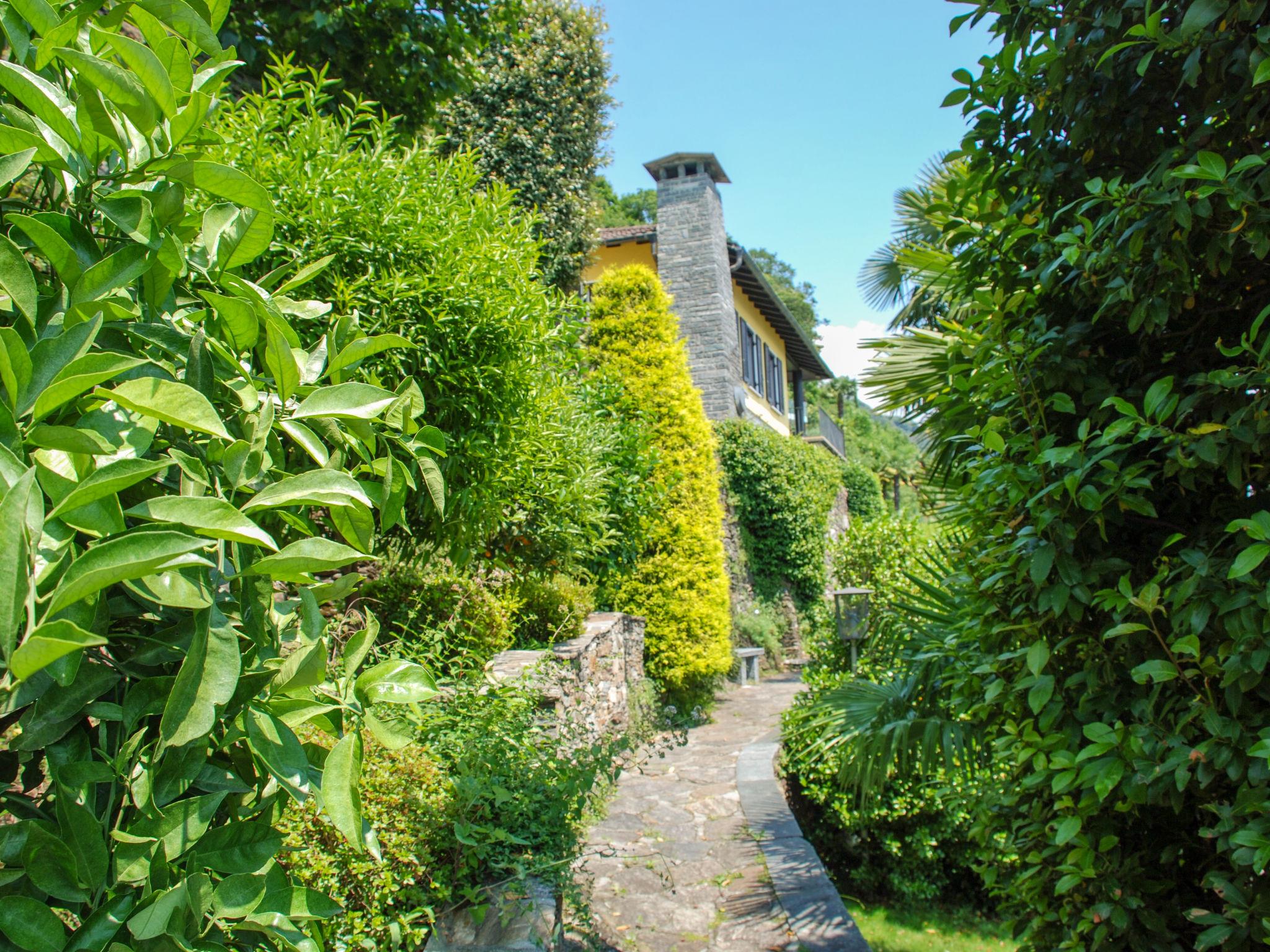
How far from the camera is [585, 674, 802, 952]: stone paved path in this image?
177 inches

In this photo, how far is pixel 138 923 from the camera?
2.68 feet

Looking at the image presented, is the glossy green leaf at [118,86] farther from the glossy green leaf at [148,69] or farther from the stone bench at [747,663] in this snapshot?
the stone bench at [747,663]

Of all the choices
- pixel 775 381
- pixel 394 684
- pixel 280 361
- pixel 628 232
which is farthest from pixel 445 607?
pixel 775 381

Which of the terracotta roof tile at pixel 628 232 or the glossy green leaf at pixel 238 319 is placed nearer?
the glossy green leaf at pixel 238 319

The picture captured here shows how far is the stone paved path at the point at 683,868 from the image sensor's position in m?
4.50

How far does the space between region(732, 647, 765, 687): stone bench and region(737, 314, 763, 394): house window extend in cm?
612

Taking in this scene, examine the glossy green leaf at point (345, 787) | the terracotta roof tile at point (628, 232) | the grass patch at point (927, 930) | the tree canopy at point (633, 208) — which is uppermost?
the tree canopy at point (633, 208)

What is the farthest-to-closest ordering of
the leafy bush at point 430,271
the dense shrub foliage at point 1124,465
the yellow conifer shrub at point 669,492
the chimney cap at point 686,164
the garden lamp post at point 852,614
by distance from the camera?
the chimney cap at point 686,164
the yellow conifer shrub at point 669,492
the garden lamp post at point 852,614
the leafy bush at point 430,271
the dense shrub foliage at point 1124,465

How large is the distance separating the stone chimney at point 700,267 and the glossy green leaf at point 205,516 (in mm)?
14836

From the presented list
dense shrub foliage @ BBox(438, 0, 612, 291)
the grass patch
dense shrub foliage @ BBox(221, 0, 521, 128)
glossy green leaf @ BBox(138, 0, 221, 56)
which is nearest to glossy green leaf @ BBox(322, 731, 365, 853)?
glossy green leaf @ BBox(138, 0, 221, 56)

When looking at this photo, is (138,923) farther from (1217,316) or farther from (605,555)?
(605,555)

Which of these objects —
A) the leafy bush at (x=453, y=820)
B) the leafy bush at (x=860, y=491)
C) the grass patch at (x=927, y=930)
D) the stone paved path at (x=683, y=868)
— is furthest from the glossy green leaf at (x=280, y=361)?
the leafy bush at (x=860, y=491)

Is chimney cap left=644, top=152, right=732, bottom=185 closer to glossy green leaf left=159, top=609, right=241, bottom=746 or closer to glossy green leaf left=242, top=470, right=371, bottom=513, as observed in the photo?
glossy green leaf left=242, top=470, right=371, bottom=513

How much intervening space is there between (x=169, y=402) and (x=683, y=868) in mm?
5446
